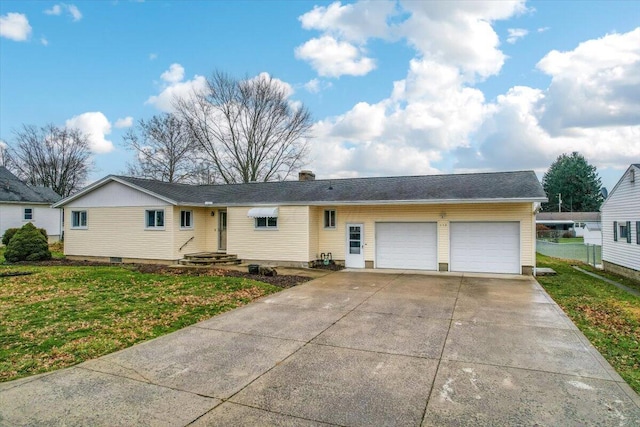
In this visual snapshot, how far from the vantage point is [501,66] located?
46.4 feet

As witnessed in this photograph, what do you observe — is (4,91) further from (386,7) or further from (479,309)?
(479,309)

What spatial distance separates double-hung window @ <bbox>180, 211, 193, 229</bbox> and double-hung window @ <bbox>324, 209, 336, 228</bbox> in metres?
6.28

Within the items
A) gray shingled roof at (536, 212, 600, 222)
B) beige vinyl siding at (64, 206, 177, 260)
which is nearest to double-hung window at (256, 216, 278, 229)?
beige vinyl siding at (64, 206, 177, 260)

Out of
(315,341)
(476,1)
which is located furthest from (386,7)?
(315,341)

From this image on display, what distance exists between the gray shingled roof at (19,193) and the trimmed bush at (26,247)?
11.4m

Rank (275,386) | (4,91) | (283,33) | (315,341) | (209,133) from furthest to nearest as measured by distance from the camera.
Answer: (209,133) → (4,91) → (283,33) → (315,341) → (275,386)

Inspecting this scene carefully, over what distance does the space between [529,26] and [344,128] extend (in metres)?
12.2

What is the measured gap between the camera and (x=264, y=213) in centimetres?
1570

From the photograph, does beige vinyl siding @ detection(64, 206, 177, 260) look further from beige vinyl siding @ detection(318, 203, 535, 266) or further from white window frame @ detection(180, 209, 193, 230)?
beige vinyl siding @ detection(318, 203, 535, 266)

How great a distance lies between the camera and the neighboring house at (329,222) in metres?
13.7

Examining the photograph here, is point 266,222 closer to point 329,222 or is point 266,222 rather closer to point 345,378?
point 329,222

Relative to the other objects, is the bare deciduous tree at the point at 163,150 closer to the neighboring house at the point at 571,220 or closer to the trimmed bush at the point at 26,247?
the trimmed bush at the point at 26,247

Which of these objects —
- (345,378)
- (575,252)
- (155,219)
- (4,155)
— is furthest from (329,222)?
(4,155)

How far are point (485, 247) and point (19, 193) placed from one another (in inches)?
1229
